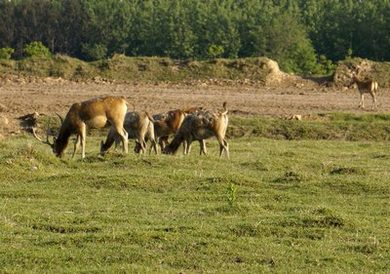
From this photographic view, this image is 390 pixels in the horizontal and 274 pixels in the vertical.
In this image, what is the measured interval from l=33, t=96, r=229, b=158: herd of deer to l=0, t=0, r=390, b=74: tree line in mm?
29236

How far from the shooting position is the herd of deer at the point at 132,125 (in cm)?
1984

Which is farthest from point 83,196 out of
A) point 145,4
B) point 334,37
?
point 145,4

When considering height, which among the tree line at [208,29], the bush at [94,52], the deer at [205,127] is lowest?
the bush at [94,52]

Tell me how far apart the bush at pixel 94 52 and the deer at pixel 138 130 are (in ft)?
152

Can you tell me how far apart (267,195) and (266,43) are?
41.4 m

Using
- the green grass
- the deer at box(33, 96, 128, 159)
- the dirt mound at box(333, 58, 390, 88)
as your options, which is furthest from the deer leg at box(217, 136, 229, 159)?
the dirt mound at box(333, 58, 390, 88)

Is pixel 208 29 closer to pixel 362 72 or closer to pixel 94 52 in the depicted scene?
pixel 94 52

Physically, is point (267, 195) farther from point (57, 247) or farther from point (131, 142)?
point (131, 142)

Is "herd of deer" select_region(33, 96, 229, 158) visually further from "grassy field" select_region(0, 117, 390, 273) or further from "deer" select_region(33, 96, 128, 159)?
"grassy field" select_region(0, 117, 390, 273)

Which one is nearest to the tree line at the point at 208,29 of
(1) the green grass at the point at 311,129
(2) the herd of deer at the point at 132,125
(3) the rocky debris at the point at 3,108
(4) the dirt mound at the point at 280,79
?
(4) the dirt mound at the point at 280,79

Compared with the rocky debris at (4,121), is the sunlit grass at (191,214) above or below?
above

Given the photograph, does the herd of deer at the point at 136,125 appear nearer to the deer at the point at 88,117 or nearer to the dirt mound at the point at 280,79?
the deer at the point at 88,117

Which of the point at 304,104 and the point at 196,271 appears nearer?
the point at 196,271

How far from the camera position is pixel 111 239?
10.9 meters
